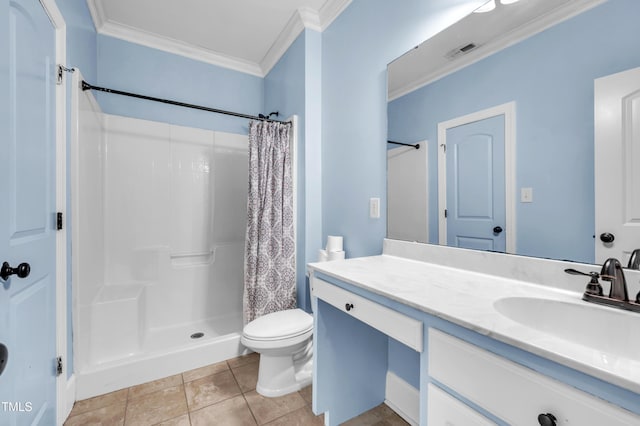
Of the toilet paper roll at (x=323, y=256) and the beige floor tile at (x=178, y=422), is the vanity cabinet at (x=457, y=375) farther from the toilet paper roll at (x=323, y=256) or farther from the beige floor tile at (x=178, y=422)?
the beige floor tile at (x=178, y=422)

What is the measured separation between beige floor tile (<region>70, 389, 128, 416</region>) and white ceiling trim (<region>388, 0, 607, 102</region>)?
236cm

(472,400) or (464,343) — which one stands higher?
(464,343)

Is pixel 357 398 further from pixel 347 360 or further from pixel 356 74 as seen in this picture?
pixel 356 74

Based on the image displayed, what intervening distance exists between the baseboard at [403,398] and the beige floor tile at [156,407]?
3.72ft

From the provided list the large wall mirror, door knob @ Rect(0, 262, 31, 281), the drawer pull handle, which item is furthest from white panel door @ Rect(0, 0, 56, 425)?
the large wall mirror

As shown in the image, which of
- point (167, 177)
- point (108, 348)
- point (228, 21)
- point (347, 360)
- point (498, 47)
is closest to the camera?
point (498, 47)

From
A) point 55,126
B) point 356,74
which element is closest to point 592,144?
point 356,74

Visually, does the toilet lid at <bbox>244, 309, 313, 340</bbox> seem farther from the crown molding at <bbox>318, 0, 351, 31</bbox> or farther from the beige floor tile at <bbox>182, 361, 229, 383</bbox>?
the crown molding at <bbox>318, 0, 351, 31</bbox>

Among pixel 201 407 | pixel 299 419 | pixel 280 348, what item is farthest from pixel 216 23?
pixel 299 419

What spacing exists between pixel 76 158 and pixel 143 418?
1.43 metres

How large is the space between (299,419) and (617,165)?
5.57 feet

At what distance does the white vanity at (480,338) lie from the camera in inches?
19.7

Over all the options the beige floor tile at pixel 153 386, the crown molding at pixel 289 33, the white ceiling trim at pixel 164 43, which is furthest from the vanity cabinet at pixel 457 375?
the white ceiling trim at pixel 164 43

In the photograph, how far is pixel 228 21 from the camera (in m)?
2.14
